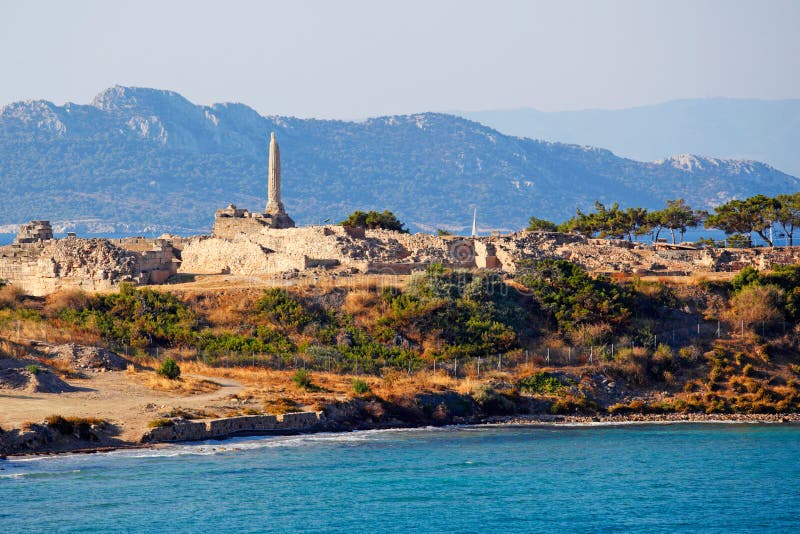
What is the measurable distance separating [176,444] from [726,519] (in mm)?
17416

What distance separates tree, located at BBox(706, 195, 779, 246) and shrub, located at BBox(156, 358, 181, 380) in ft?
145

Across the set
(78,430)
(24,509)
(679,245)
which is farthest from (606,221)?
(24,509)

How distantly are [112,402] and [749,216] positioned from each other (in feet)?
162

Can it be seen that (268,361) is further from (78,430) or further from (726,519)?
(726,519)

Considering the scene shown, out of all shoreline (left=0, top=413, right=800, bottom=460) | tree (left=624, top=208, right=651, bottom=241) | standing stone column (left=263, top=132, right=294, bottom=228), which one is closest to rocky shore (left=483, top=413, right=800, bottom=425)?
shoreline (left=0, top=413, right=800, bottom=460)

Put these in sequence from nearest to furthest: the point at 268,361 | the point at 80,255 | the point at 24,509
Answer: the point at 24,509
the point at 268,361
the point at 80,255

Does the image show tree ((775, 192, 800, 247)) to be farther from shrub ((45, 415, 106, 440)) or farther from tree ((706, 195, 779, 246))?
shrub ((45, 415, 106, 440))

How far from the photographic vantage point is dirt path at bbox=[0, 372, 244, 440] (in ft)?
145

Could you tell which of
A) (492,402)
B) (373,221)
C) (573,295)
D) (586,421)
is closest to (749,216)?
(373,221)

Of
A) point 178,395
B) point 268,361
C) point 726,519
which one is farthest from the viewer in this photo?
point 268,361

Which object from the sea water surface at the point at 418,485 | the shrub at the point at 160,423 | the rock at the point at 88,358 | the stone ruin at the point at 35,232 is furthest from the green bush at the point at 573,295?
the stone ruin at the point at 35,232

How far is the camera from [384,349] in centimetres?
5853

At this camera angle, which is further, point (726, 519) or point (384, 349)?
point (384, 349)

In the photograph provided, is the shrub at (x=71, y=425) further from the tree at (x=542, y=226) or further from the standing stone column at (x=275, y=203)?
the tree at (x=542, y=226)
